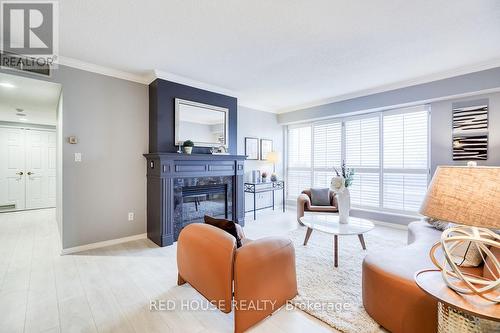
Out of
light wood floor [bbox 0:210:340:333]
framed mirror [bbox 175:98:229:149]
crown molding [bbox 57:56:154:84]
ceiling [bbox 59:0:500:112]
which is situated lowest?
light wood floor [bbox 0:210:340:333]

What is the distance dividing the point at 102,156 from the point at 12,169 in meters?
4.56

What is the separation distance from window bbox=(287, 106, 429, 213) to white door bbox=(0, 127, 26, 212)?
7.26m

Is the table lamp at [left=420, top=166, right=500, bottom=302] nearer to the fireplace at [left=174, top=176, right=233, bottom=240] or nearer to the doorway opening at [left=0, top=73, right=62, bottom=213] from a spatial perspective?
the fireplace at [left=174, top=176, right=233, bottom=240]

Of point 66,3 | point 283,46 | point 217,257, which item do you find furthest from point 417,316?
point 66,3

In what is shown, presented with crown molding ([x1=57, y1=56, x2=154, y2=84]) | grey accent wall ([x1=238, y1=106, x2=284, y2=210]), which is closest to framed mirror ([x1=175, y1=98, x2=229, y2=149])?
crown molding ([x1=57, y1=56, x2=154, y2=84])

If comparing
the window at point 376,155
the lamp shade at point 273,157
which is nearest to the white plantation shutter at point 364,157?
the window at point 376,155

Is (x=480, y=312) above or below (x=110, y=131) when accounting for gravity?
below

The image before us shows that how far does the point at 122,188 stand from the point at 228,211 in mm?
1820

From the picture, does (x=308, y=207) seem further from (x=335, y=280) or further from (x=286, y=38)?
(x=286, y=38)

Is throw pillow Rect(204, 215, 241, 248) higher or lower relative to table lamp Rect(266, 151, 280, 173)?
lower

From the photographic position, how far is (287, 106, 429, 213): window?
13.4 ft

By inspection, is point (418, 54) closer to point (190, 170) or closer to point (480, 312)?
point (480, 312)

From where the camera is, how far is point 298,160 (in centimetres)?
595

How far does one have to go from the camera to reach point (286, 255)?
73.5 inches
